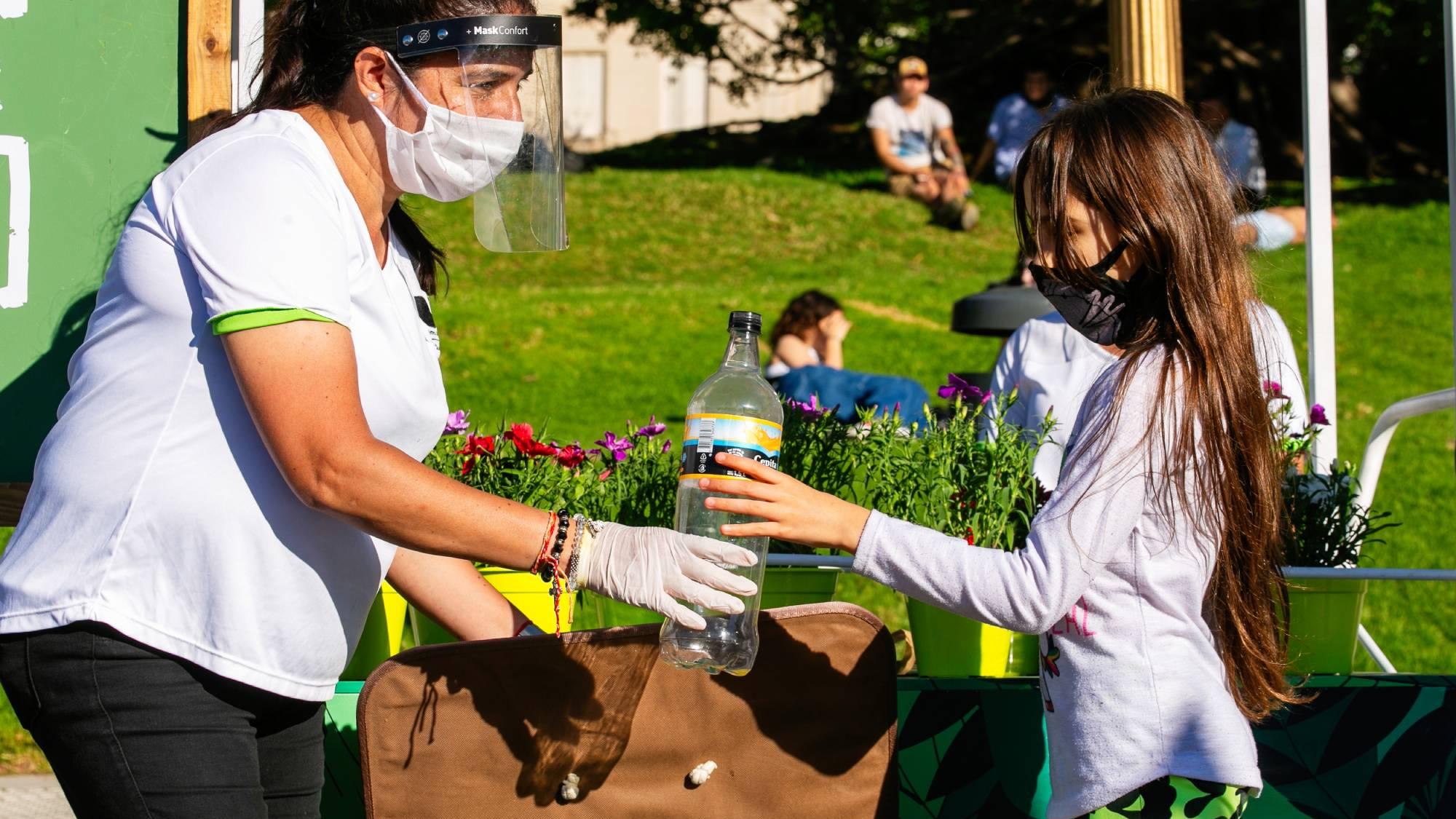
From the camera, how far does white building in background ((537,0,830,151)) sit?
31.5 meters

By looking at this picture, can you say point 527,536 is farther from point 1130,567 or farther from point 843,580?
point 843,580

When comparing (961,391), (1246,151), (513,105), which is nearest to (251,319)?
(513,105)

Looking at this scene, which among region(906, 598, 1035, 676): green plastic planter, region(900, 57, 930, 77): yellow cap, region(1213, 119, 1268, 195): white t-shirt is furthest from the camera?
region(900, 57, 930, 77): yellow cap

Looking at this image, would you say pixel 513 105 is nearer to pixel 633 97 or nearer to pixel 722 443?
pixel 722 443

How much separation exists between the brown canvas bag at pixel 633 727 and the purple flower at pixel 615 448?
117 centimetres

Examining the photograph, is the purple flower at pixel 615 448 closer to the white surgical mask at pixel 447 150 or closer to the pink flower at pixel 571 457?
the pink flower at pixel 571 457

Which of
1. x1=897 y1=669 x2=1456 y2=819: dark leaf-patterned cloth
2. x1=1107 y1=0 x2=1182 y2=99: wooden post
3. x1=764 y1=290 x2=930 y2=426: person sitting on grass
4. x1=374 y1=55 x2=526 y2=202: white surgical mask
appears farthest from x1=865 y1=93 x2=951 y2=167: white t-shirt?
x1=374 y1=55 x2=526 y2=202: white surgical mask

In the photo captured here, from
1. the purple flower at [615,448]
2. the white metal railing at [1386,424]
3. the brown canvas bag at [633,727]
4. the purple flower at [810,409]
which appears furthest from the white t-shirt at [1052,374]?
the brown canvas bag at [633,727]

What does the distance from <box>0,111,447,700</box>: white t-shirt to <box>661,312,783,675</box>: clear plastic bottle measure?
540 millimetres

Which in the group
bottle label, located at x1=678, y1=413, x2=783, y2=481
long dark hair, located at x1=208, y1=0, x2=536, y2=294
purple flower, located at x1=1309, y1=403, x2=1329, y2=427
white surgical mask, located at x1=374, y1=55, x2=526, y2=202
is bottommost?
purple flower, located at x1=1309, y1=403, x2=1329, y2=427

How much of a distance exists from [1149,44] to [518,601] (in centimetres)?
241

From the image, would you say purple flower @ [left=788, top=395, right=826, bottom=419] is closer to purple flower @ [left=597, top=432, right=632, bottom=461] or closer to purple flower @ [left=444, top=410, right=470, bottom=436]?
purple flower @ [left=597, top=432, right=632, bottom=461]

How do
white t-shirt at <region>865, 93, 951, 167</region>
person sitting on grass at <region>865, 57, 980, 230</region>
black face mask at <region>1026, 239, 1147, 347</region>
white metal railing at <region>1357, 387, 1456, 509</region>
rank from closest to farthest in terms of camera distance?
black face mask at <region>1026, 239, 1147, 347</region> < white metal railing at <region>1357, 387, 1456, 509</region> < person sitting on grass at <region>865, 57, 980, 230</region> < white t-shirt at <region>865, 93, 951, 167</region>

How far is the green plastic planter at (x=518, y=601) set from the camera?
2973 millimetres
